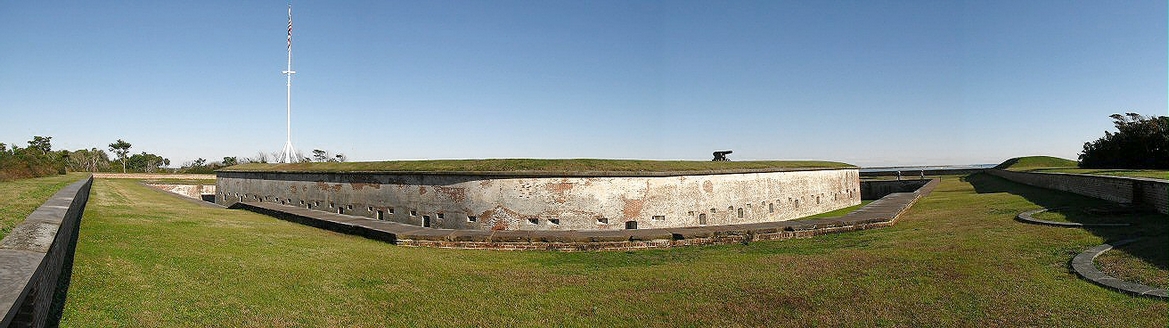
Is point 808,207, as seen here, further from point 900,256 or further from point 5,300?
point 5,300

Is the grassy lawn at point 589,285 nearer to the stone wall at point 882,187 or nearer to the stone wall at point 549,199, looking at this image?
the stone wall at point 549,199

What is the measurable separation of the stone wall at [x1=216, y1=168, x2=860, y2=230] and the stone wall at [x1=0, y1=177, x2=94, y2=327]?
8346 millimetres

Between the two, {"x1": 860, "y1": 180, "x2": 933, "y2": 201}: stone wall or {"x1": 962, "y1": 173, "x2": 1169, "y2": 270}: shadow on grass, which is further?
{"x1": 860, "y1": 180, "x2": 933, "y2": 201}: stone wall

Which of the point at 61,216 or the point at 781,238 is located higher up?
the point at 61,216

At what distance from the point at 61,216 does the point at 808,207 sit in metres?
23.1

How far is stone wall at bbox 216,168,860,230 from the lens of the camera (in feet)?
44.4

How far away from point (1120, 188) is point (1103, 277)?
10740 millimetres

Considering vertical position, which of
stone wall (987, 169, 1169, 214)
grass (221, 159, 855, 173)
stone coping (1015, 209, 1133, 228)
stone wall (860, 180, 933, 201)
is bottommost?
stone wall (860, 180, 933, 201)

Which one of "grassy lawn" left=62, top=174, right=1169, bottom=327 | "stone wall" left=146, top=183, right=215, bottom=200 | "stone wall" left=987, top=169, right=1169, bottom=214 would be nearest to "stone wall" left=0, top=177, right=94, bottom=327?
"grassy lawn" left=62, top=174, right=1169, bottom=327

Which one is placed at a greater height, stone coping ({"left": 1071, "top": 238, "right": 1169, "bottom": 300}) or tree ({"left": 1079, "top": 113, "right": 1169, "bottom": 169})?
tree ({"left": 1079, "top": 113, "right": 1169, "bottom": 169})

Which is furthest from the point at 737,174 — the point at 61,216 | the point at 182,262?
the point at 61,216

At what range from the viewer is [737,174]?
17516 millimetres

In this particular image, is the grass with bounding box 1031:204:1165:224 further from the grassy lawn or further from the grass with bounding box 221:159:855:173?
the grass with bounding box 221:159:855:173

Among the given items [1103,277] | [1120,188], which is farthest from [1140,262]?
[1120,188]
